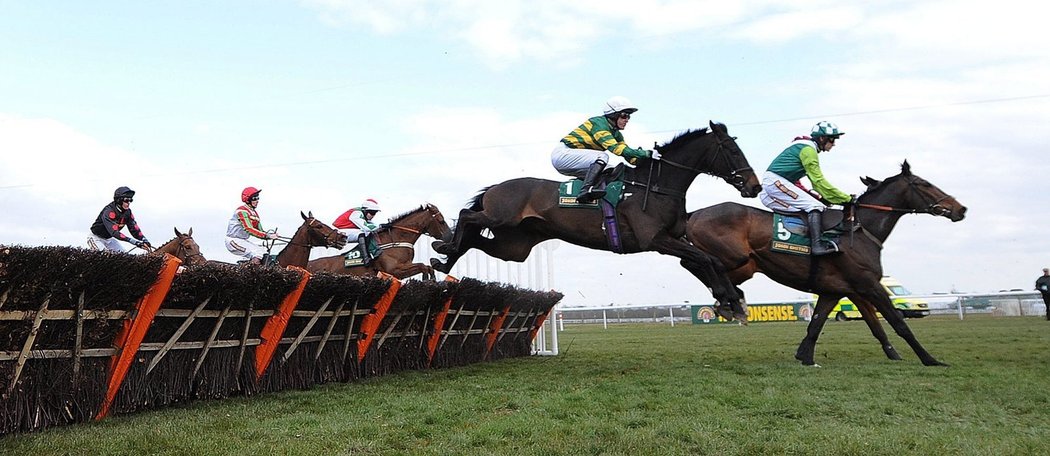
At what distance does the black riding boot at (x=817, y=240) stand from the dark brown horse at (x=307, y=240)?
582 cm

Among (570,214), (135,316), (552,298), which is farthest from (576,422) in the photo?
(552,298)

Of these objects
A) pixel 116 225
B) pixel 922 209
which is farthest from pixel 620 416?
pixel 116 225

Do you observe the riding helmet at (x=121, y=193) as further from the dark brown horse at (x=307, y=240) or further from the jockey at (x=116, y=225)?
the dark brown horse at (x=307, y=240)

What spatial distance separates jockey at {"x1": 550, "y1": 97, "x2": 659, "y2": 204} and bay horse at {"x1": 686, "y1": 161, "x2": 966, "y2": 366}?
5.33 feet

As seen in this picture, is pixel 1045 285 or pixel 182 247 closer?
pixel 182 247

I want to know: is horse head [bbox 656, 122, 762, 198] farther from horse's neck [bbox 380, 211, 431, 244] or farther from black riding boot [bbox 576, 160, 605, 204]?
horse's neck [bbox 380, 211, 431, 244]

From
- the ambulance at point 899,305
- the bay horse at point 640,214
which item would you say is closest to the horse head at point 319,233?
the bay horse at point 640,214

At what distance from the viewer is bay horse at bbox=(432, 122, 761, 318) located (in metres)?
7.83

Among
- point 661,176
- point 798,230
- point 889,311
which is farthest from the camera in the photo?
point 798,230

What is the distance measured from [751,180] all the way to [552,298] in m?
4.17

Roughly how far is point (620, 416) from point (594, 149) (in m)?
3.79

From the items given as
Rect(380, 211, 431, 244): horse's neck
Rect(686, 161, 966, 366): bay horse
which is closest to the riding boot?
Rect(380, 211, 431, 244): horse's neck

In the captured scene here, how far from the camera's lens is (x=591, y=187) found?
7.91m

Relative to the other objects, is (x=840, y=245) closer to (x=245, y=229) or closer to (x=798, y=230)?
(x=798, y=230)
